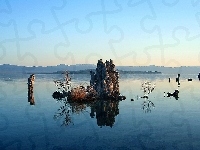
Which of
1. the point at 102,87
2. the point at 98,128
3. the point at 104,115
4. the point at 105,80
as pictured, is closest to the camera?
the point at 98,128

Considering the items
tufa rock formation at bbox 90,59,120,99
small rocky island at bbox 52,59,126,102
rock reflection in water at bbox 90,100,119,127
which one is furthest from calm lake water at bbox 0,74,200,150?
tufa rock formation at bbox 90,59,120,99

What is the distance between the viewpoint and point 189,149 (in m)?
19.6

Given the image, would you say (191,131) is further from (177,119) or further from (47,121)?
(47,121)

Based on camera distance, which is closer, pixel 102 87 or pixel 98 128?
pixel 98 128

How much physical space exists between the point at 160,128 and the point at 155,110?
9.65 meters

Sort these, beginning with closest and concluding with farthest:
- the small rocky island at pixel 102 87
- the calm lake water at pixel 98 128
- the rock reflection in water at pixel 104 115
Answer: the calm lake water at pixel 98 128 < the rock reflection in water at pixel 104 115 < the small rocky island at pixel 102 87

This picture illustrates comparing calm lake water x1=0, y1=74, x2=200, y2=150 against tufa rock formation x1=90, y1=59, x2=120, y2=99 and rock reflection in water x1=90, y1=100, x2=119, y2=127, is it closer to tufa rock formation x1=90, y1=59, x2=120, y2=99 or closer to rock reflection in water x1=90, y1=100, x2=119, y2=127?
rock reflection in water x1=90, y1=100, x2=119, y2=127

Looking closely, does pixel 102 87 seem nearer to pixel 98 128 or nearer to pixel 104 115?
pixel 104 115

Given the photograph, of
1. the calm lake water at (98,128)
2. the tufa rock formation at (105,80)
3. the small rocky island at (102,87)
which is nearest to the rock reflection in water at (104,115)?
the calm lake water at (98,128)

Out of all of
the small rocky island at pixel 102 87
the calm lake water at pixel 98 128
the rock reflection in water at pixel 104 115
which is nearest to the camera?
the calm lake water at pixel 98 128

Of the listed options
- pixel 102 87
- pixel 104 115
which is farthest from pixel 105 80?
pixel 104 115

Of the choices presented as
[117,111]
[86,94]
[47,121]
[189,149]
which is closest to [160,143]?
[189,149]

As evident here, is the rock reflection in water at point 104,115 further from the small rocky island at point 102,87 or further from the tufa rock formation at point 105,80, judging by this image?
the tufa rock formation at point 105,80

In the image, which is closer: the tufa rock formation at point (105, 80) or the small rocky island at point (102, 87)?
the small rocky island at point (102, 87)
